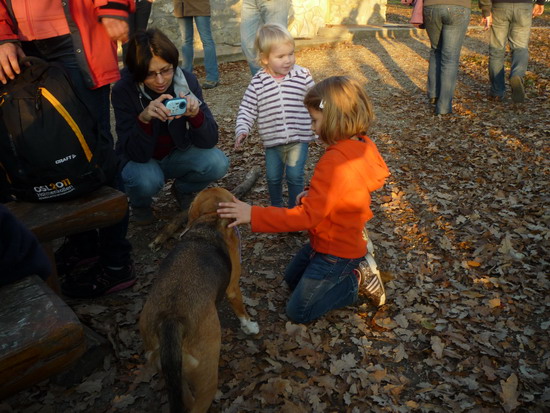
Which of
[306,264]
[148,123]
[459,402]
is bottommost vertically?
[459,402]

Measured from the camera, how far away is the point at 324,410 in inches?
115

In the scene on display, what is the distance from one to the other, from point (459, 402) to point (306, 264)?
1.56 meters

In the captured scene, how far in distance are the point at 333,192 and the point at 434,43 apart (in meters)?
5.80

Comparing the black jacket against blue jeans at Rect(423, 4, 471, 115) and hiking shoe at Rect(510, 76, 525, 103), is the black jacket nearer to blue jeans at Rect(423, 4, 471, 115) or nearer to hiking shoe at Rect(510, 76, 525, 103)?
blue jeans at Rect(423, 4, 471, 115)

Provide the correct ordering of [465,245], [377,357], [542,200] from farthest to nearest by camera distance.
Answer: [542,200] → [465,245] → [377,357]

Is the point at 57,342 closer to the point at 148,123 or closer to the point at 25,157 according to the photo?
the point at 25,157

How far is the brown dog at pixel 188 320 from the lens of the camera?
7.37 ft

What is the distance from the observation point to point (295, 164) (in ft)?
14.6

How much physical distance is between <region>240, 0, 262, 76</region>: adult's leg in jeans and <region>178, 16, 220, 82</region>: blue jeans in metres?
2.11

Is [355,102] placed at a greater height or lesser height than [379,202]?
greater

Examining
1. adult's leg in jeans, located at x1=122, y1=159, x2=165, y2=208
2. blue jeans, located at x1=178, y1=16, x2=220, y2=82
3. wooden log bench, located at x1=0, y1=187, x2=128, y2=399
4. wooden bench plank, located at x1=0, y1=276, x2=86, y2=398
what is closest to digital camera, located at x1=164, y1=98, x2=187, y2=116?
adult's leg in jeans, located at x1=122, y1=159, x2=165, y2=208

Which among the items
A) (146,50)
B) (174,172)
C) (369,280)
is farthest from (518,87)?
(146,50)

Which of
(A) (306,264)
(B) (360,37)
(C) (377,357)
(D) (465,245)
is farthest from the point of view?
(B) (360,37)

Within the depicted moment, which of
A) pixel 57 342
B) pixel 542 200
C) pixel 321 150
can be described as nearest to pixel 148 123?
pixel 57 342
